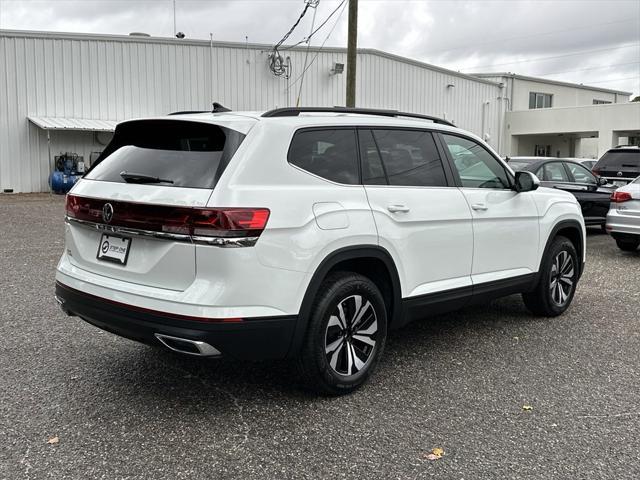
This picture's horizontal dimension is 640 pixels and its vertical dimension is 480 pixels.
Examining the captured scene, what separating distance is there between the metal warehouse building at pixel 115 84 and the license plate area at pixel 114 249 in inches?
709

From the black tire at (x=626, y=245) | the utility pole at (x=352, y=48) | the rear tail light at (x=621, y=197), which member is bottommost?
the black tire at (x=626, y=245)

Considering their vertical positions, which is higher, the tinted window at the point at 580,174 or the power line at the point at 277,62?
the power line at the point at 277,62

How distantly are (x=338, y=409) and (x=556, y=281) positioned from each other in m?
3.12

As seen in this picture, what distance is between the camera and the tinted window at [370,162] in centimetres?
420

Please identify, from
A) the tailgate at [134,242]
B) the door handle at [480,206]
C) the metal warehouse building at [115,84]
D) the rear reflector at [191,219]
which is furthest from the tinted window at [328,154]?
the metal warehouse building at [115,84]

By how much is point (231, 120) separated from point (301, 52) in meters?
22.1

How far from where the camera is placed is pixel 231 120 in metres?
3.75

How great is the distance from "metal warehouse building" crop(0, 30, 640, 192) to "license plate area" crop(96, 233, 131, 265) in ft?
59.1

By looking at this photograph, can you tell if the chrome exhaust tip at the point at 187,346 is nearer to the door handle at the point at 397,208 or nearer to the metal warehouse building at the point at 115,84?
the door handle at the point at 397,208

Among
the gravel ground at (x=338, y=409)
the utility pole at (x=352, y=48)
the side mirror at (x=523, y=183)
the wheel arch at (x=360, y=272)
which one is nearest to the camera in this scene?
the gravel ground at (x=338, y=409)

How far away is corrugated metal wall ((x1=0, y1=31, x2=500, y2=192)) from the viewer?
2083 centimetres

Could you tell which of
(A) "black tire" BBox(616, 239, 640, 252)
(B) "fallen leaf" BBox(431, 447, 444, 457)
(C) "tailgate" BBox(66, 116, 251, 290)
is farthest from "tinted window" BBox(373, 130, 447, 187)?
(A) "black tire" BBox(616, 239, 640, 252)

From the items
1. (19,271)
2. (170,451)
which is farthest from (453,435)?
(19,271)

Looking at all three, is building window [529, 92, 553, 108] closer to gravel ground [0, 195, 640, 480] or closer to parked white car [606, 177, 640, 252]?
parked white car [606, 177, 640, 252]
